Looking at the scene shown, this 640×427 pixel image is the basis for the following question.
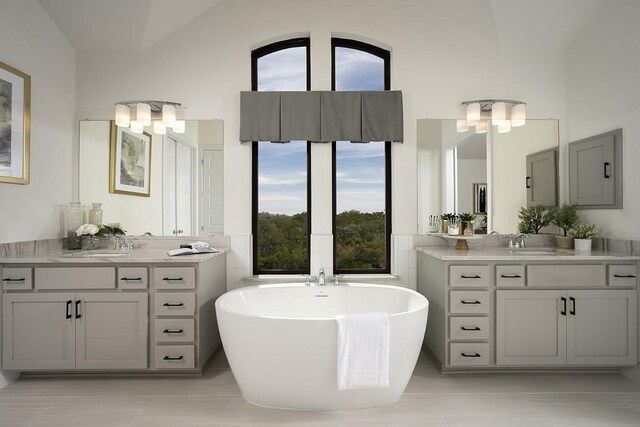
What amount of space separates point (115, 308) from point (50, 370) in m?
0.63

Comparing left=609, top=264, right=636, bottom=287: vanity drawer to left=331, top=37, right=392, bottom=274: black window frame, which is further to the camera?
left=331, top=37, right=392, bottom=274: black window frame

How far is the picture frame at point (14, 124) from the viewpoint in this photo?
268cm

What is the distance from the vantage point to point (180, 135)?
3471mm

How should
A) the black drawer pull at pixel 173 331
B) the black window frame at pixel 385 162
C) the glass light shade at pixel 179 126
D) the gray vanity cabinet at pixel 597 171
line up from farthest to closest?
the black window frame at pixel 385 162 < the glass light shade at pixel 179 126 < the gray vanity cabinet at pixel 597 171 < the black drawer pull at pixel 173 331

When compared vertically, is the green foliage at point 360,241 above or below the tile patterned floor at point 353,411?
above

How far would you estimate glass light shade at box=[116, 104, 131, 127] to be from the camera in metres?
3.38

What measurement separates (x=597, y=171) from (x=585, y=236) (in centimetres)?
53

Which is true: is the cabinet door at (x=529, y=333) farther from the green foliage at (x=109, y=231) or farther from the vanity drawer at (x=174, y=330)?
the green foliage at (x=109, y=231)

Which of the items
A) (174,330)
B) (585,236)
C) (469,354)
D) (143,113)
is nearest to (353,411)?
(469,354)

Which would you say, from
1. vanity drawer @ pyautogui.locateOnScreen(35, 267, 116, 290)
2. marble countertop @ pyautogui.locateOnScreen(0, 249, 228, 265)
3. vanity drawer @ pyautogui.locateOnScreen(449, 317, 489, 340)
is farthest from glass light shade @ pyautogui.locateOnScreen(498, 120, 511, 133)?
vanity drawer @ pyautogui.locateOnScreen(35, 267, 116, 290)

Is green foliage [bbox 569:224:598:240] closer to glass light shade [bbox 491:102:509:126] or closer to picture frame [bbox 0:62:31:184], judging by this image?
glass light shade [bbox 491:102:509:126]

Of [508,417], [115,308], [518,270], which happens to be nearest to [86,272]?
[115,308]

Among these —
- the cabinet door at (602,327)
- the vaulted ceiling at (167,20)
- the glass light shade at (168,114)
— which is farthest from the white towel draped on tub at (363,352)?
the vaulted ceiling at (167,20)

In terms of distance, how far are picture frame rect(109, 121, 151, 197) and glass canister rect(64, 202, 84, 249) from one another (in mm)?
295
